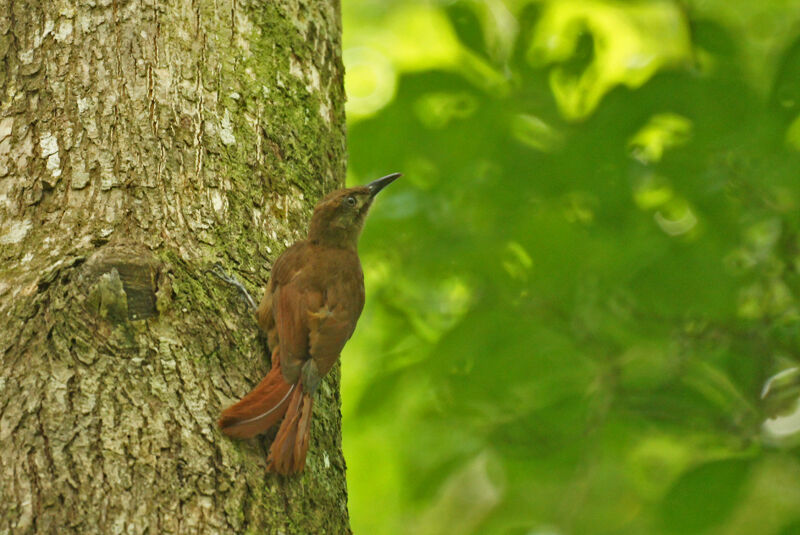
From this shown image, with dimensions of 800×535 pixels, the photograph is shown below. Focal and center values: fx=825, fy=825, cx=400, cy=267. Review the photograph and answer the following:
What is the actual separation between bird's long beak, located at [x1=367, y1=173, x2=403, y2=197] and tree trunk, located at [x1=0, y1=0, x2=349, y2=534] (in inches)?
17.5

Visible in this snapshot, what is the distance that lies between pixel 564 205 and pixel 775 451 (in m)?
1.22

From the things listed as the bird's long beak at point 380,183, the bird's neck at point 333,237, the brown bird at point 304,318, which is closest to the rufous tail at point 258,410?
the brown bird at point 304,318

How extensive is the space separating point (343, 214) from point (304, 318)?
0.60m

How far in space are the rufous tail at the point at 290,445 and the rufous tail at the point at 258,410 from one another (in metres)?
0.03

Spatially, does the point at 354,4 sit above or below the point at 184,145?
above

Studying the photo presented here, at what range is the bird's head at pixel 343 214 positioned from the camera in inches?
114

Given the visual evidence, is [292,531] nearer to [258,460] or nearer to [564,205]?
[258,460]

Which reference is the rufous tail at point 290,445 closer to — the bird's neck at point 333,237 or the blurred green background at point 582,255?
the bird's neck at point 333,237

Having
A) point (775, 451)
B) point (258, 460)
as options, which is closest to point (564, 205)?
point (775, 451)

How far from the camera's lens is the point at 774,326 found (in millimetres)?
3209

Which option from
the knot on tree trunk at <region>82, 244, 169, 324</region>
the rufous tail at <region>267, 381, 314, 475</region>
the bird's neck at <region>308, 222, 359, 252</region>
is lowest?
the rufous tail at <region>267, 381, 314, 475</region>

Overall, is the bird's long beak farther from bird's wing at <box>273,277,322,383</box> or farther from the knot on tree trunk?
the knot on tree trunk

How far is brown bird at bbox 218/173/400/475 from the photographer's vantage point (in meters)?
2.04

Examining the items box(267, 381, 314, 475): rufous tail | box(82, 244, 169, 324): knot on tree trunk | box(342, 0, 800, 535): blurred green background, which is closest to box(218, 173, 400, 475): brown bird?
box(267, 381, 314, 475): rufous tail
